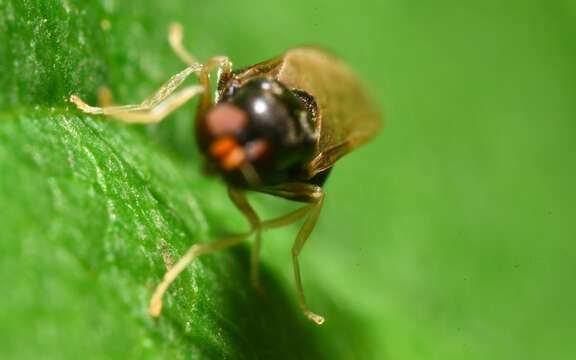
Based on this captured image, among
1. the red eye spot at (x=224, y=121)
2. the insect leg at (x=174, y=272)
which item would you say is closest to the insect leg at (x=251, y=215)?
the insect leg at (x=174, y=272)

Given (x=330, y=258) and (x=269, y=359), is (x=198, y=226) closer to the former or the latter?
(x=269, y=359)

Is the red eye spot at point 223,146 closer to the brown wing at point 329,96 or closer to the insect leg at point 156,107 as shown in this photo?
the insect leg at point 156,107

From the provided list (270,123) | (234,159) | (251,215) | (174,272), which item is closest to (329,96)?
(251,215)

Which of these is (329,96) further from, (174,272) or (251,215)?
(174,272)

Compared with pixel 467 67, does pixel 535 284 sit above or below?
below

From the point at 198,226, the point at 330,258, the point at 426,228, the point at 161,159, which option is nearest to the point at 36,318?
the point at 198,226

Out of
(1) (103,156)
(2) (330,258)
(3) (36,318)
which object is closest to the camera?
(3) (36,318)

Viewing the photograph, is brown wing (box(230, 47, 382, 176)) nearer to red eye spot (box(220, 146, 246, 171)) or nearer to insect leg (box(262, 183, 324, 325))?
insect leg (box(262, 183, 324, 325))
